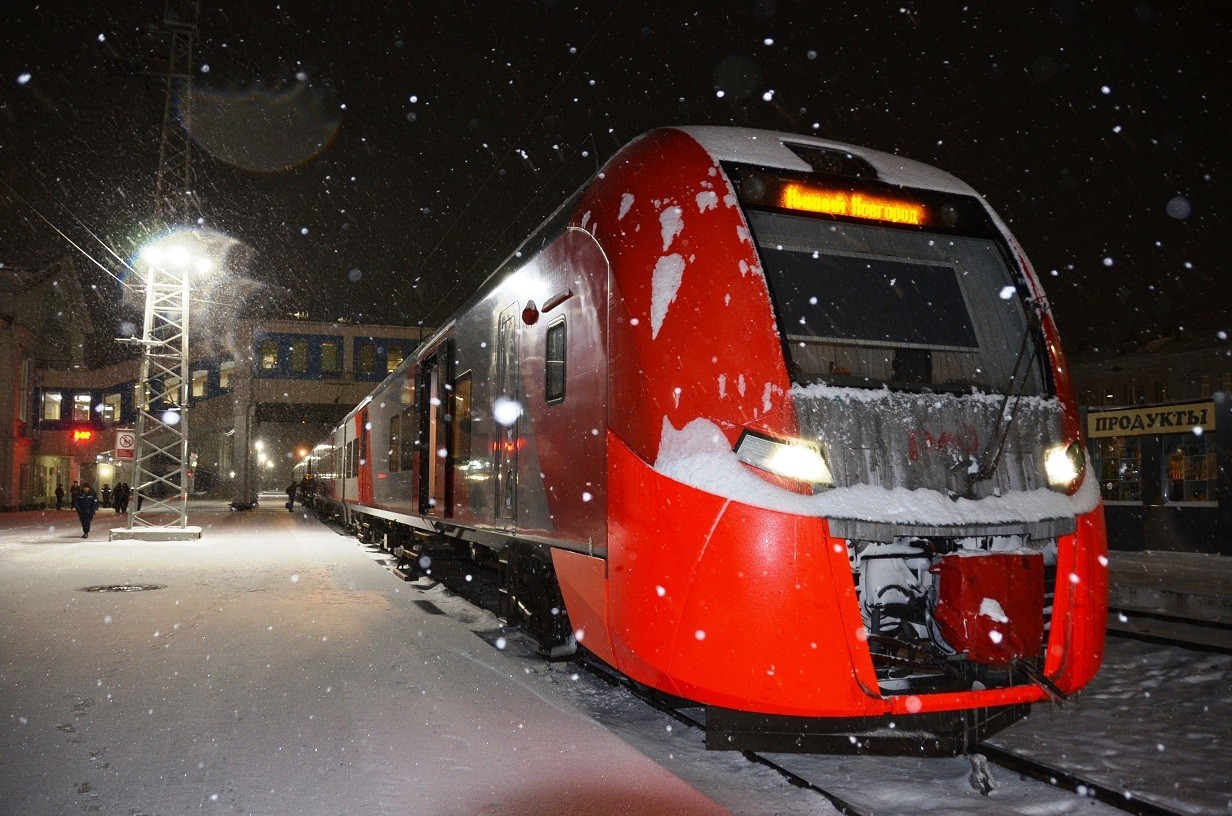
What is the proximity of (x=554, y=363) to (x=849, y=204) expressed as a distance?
1.98m

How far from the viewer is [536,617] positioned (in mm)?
6812

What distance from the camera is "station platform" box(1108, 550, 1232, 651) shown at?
30.6 feet

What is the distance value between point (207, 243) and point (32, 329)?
26.3 m

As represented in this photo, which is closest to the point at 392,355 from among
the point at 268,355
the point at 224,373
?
the point at 268,355

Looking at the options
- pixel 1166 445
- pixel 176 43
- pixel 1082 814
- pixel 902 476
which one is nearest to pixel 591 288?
pixel 902 476

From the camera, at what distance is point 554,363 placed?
19.1 ft

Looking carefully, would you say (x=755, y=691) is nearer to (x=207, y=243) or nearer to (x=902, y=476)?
(x=902, y=476)

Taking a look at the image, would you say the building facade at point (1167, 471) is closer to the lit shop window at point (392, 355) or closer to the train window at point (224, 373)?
the lit shop window at point (392, 355)

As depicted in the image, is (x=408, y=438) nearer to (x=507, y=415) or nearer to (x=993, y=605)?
(x=507, y=415)

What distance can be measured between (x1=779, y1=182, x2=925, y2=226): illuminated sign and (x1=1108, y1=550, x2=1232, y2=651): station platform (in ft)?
17.4

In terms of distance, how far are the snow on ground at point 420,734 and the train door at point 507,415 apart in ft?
4.05

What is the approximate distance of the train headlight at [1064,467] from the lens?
4.61 meters

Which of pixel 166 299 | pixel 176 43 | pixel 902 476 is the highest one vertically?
pixel 176 43

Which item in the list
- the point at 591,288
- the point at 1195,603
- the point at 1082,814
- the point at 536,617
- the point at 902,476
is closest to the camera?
the point at 1082,814
